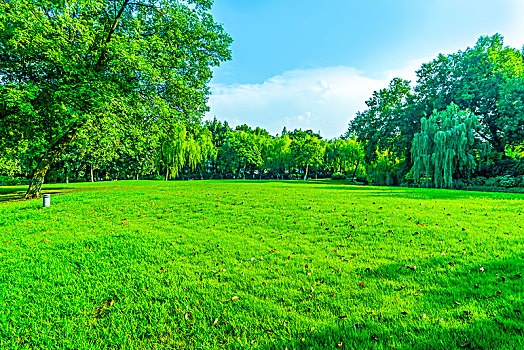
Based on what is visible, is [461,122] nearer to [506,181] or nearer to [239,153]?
[506,181]

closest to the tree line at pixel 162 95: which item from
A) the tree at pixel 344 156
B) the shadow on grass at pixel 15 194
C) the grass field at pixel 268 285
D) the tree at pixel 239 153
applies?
the shadow on grass at pixel 15 194

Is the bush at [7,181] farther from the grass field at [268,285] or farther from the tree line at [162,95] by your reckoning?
the grass field at [268,285]

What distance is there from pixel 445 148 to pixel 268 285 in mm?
22356

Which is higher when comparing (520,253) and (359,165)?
(359,165)

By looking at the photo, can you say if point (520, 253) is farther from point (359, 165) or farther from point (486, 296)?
point (359, 165)

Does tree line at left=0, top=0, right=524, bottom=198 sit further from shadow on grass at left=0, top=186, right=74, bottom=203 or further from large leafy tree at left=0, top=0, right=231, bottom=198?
shadow on grass at left=0, top=186, right=74, bottom=203

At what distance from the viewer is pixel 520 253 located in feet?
14.4

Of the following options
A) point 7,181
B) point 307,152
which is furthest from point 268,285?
point 307,152

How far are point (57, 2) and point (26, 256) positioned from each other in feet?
36.5

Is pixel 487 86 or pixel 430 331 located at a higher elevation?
pixel 487 86

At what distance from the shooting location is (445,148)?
19.6 meters

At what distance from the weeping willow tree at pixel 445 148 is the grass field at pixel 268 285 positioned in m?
15.1

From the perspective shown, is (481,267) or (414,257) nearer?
(481,267)

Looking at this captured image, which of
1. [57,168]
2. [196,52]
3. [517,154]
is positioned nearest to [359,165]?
[517,154]
